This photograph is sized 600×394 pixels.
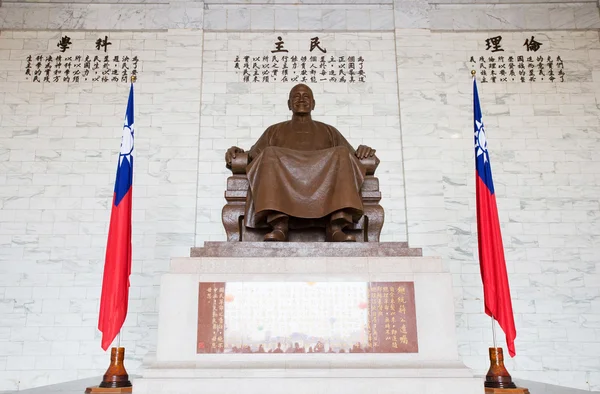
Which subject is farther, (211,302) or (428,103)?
(428,103)

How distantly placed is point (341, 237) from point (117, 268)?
154cm

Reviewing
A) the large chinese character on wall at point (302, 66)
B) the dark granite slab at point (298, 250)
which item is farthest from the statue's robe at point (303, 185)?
the large chinese character on wall at point (302, 66)

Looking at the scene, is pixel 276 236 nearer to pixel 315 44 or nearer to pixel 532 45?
pixel 315 44

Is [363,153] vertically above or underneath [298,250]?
above

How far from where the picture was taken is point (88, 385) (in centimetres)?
512

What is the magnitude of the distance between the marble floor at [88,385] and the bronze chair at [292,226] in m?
1.76

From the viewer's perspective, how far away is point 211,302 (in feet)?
11.8

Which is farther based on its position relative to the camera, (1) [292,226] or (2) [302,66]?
(2) [302,66]

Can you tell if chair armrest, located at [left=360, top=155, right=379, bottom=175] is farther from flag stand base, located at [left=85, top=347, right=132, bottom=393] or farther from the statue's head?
flag stand base, located at [left=85, top=347, right=132, bottom=393]

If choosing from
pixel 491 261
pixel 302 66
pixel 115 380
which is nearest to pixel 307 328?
pixel 115 380

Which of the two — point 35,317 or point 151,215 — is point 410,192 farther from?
point 35,317

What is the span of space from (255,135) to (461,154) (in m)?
2.08

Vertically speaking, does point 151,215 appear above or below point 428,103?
below

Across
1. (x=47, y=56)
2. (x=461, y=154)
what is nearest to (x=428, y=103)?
(x=461, y=154)
